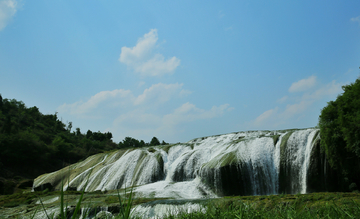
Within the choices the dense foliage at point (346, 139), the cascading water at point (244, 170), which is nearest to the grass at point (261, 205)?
the cascading water at point (244, 170)

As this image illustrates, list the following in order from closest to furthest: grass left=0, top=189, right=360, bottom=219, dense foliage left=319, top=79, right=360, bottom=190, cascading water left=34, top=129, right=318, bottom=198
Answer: grass left=0, top=189, right=360, bottom=219, dense foliage left=319, top=79, right=360, bottom=190, cascading water left=34, top=129, right=318, bottom=198

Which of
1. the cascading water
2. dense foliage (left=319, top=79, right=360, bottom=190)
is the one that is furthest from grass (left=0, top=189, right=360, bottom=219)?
dense foliage (left=319, top=79, right=360, bottom=190)

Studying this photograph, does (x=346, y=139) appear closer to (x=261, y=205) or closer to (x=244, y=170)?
(x=244, y=170)

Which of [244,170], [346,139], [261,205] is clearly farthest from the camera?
[244,170]

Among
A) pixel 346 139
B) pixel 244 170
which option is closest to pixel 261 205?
pixel 244 170

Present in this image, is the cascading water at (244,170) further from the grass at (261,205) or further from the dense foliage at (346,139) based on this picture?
the grass at (261,205)

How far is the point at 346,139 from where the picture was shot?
15820mm

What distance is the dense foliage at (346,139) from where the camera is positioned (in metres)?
15.6

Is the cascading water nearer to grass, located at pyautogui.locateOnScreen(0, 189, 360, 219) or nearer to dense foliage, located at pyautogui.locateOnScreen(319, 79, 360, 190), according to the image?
dense foliage, located at pyautogui.locateOnScreen(319, 79, 360, 190)

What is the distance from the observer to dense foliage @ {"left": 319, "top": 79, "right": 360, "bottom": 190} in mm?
15633

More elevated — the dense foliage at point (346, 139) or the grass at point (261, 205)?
the dense foliage at point (346, 139)

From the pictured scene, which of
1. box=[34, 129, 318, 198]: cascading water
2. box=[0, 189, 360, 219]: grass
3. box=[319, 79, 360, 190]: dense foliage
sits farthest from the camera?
box=[34, 129, 318, 198]: cascading water

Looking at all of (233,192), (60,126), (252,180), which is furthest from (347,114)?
(60,126)

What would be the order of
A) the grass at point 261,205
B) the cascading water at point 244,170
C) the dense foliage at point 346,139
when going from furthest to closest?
the cascading water at point 244,170, the dense foliage at point 346,139, the grass at point 261,205
